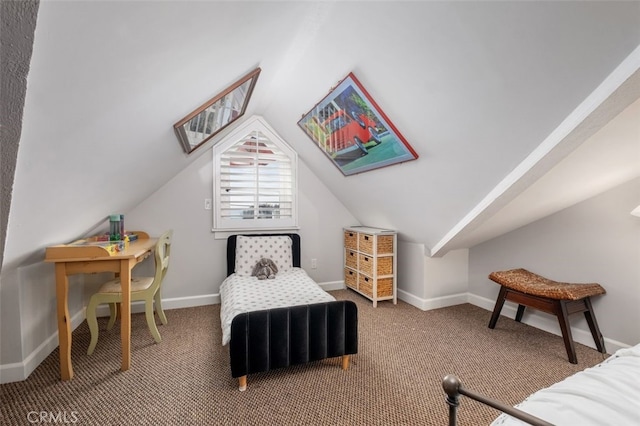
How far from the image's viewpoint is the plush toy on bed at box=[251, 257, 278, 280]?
2.94 m

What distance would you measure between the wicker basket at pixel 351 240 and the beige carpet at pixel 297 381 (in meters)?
1.11

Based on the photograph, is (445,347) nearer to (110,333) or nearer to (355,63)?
(355,63)

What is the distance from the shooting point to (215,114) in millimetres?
2225

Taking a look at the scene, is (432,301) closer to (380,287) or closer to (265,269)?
(380,287)

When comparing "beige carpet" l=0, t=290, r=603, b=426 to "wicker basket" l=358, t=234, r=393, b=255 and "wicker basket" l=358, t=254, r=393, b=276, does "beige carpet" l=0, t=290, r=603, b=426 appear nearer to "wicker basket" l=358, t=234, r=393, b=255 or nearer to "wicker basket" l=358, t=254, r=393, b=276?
"wicker basket" l=358, t=254, r=393, b=276

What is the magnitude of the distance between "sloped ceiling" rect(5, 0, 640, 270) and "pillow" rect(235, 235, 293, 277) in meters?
1.21

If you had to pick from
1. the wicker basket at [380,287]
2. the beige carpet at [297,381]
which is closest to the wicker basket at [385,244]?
the wicker basket at [380,287]

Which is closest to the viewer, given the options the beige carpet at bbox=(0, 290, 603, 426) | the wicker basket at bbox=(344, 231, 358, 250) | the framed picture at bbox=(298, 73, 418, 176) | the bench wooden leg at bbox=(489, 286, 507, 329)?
the beige carpet at bbox=(0, 290, 603, 426)

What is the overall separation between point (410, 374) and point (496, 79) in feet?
6.18

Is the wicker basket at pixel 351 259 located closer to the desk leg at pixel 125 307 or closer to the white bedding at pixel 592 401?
the desk leg at pixel 125 307

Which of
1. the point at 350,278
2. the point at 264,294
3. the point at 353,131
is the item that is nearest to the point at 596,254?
the point at 353,131

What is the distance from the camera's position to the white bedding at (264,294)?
6.81 ft

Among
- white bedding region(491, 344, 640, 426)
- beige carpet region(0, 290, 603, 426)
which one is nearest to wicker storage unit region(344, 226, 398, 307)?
beige carpet region(0, 290, 603, 426)

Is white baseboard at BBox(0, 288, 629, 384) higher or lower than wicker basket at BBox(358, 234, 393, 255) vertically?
lower
